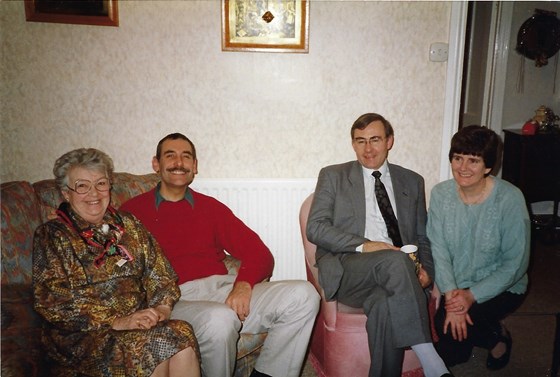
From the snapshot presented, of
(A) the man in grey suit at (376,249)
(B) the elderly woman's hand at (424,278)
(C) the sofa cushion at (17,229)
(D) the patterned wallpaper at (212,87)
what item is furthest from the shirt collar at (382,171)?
(C) the sofa cushion at (17,229)

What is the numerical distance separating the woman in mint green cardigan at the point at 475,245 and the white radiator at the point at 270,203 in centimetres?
85

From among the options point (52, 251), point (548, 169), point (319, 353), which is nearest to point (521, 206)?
point (319, 353)

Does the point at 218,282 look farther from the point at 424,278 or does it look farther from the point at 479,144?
the point at 479,144

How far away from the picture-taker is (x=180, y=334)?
5.03ft

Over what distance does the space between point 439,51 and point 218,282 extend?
73.0 inches

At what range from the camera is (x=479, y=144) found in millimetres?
1964

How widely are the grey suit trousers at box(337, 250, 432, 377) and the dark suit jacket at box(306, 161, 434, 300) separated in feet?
0.78

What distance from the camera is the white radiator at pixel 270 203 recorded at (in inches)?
100

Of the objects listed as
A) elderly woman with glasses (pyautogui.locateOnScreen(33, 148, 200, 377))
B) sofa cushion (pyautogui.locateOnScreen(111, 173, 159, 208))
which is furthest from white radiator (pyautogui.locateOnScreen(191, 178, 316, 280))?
elderly woman with glasses (pyautogui.locateOnScreen(33, 148, 200, 377))

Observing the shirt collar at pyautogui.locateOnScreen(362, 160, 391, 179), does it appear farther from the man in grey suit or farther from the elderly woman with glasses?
the elderly woman with glasses

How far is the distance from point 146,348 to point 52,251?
507 mm

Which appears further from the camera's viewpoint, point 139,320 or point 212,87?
point 212,87

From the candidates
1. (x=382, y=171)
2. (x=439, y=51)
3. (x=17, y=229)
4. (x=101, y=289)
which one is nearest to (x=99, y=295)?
(x=101, y=289)

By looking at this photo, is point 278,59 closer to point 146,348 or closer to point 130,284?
point 130,284
